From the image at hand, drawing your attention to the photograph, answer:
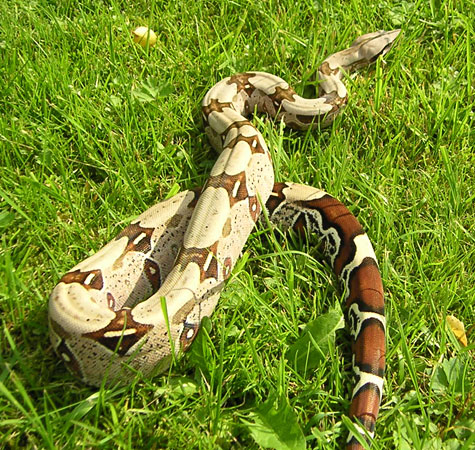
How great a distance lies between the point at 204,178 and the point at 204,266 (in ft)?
4.59

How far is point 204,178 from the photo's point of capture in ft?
17.1

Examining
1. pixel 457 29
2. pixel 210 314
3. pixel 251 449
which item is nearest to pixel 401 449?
pixel 251 449

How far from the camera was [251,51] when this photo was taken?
6.20 m

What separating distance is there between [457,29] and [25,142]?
4850 millimetres

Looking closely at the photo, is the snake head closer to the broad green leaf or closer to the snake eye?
the snake eye

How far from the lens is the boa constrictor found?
3.60m

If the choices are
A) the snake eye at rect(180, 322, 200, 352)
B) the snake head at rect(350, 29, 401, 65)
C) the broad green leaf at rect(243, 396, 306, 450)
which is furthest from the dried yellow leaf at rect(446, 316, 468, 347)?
the snake head at rect(350, 29, 401, 65)

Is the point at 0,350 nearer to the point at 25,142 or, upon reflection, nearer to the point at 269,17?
the point at 25,142

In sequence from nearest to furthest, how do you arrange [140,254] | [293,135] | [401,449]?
[401,449] → [140,254] → [293,135]

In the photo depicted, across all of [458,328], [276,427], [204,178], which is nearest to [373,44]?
[204,178]

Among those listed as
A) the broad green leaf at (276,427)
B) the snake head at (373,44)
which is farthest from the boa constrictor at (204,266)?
the snake head at (373,44)

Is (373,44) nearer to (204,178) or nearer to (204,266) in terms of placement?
(204,178)

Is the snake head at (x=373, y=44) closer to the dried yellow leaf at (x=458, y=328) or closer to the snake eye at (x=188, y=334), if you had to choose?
the dried yellow leaf at (x=458, y=328)

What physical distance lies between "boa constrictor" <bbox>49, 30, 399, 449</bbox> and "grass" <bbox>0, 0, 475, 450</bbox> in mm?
144
